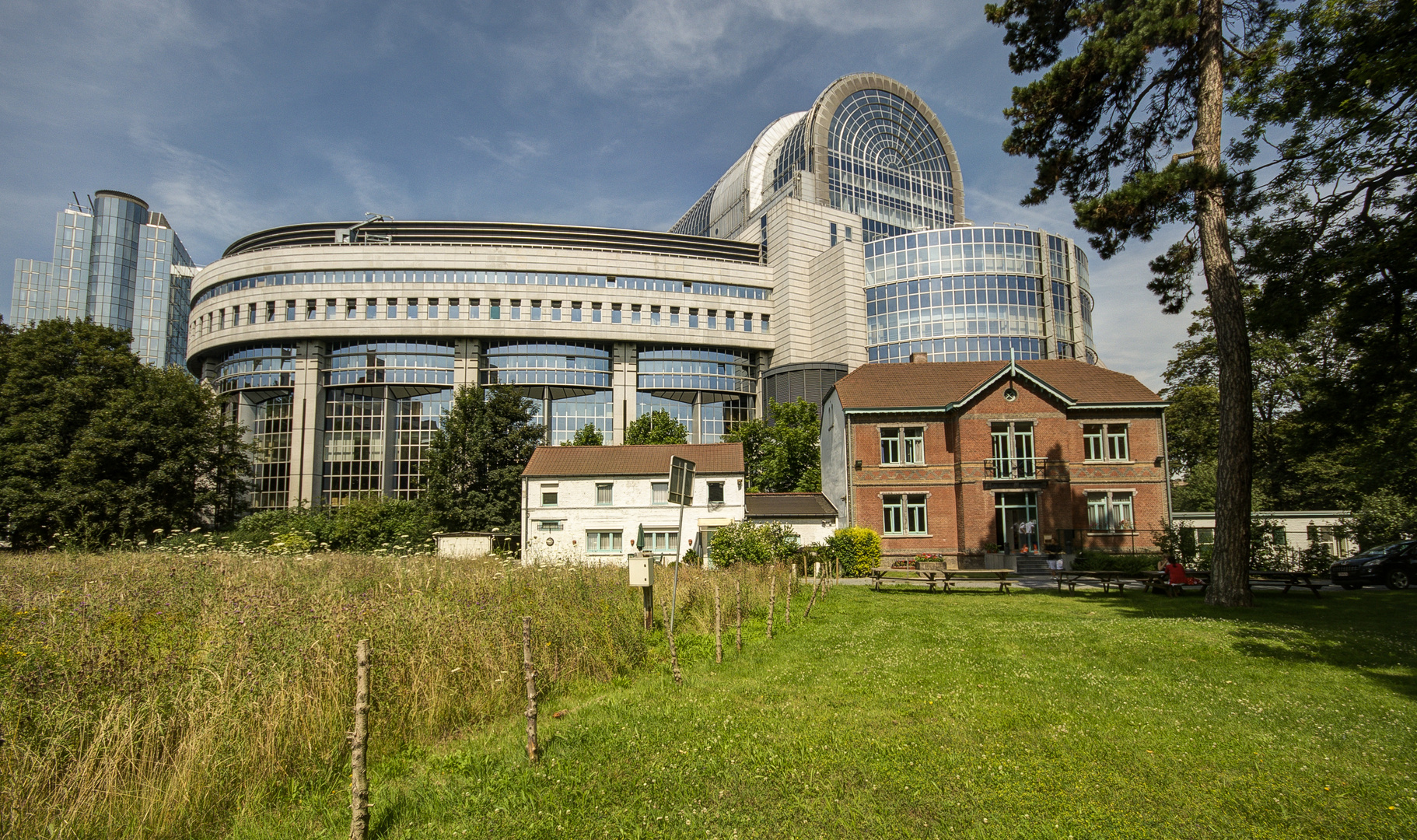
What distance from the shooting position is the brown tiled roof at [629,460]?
109ft

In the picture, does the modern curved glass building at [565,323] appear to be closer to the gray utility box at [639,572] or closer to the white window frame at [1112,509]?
the white window frame at [1112,509]

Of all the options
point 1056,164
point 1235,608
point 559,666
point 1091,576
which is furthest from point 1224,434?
point 559,666

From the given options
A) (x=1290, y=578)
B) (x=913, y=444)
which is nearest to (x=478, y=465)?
(x=913, y=444)

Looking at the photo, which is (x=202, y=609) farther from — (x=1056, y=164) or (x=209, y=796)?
(x=1056, y=164)

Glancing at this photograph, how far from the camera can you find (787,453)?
152 feet

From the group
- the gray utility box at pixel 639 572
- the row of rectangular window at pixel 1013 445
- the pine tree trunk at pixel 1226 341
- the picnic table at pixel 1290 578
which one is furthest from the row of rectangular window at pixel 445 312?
the gray utility box at pixel 639 572

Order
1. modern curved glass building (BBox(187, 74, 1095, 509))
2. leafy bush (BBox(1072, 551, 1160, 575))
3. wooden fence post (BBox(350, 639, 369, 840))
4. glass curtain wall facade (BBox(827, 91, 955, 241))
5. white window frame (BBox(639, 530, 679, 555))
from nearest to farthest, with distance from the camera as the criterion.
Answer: wooden fence post (BBox(350, 639, 369, 840)), leafy bush (BBox(1072, 551, 1160, 575)), white window frame (BBox(639, 530, 679, 555)), modern curved glass building (BBox(187, 74, 1095, 509)), glass curtain wall facade (BBox(827, 91, 955, 241))

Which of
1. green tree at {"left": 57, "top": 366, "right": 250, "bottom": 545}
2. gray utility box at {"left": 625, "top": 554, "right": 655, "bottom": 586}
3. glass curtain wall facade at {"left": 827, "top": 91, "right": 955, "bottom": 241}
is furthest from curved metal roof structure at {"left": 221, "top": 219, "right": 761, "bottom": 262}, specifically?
gray utility box at {"left": 625, "top": 554, "right": 655, "bottom": 586}

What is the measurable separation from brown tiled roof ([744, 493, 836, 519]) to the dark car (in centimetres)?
1895

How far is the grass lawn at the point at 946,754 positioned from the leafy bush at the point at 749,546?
14.3 metres

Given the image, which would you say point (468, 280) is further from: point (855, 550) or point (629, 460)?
point (855, 550)

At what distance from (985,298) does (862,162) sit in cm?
2539

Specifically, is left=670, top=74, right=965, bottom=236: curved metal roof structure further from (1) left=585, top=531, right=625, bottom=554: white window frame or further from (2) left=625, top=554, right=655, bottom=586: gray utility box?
(2) left=625, top=554, right=655, bottom=586: gray utility box

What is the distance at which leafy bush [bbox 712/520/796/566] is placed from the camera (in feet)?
84.8
